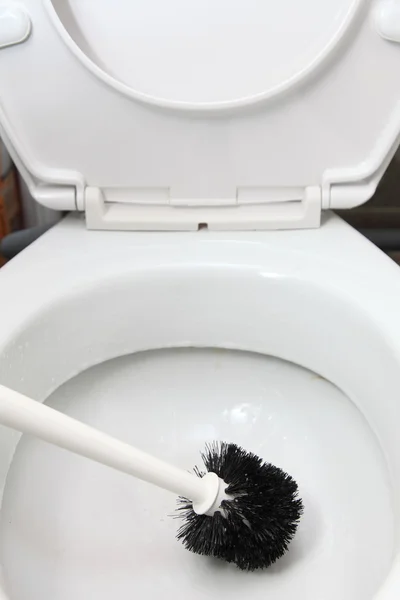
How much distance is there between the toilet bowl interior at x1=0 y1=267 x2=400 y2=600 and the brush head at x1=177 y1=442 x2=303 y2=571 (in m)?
0.03

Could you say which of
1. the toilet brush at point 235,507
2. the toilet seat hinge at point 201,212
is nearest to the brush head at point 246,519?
the toilet brush at point 235,507

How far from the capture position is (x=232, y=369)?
0.66m

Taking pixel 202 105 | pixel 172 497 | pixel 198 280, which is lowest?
pixel 172 497

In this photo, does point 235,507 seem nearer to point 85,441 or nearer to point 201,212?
point 85,441

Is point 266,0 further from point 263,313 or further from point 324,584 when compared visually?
point 324,584

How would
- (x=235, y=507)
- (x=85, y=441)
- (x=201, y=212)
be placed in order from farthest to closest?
(x=201, y=212)
(x=235, y=507)
(x=85, y=441)

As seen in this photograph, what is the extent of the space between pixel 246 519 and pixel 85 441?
0.57ft

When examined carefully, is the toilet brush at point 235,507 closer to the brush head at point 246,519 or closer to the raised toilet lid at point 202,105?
the brush head at point 246,519

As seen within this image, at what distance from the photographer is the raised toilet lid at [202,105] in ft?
1.80

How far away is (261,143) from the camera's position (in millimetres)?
589

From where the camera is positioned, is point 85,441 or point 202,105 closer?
point 85,441

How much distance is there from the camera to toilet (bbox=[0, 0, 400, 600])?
1.74 ft

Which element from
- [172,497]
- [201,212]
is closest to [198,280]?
[201,212]

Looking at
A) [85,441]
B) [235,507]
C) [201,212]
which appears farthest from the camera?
[201,212]
